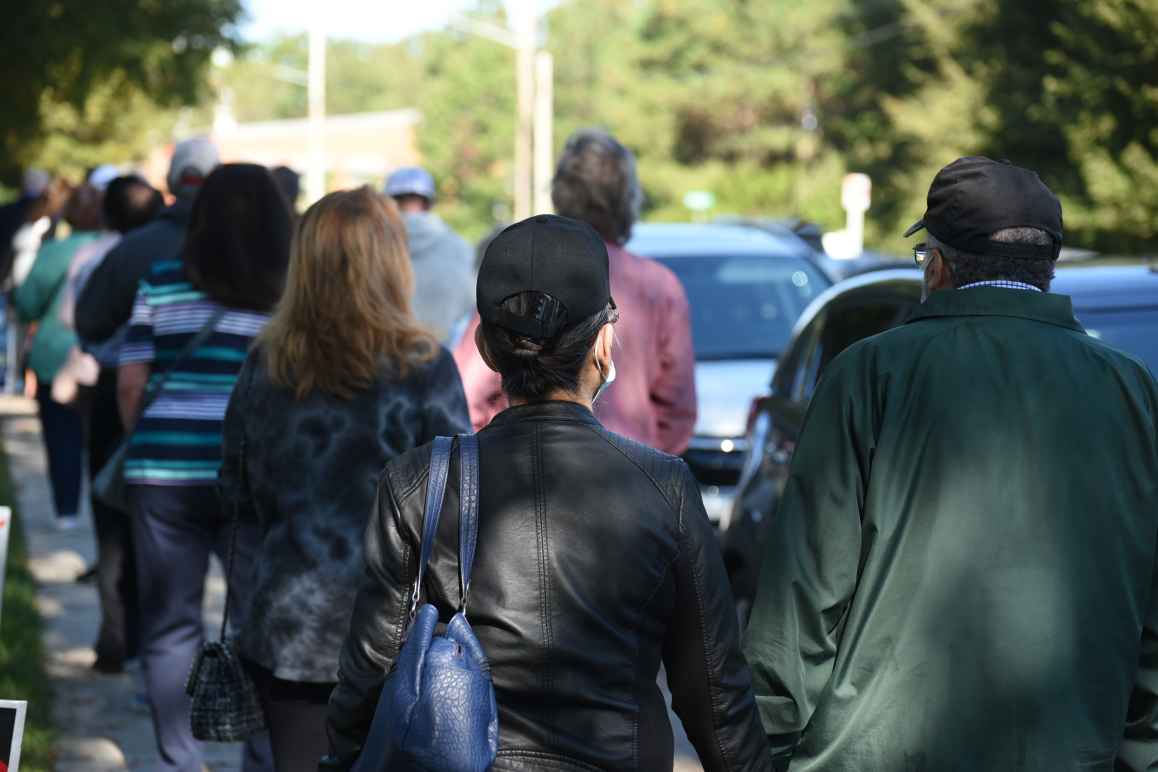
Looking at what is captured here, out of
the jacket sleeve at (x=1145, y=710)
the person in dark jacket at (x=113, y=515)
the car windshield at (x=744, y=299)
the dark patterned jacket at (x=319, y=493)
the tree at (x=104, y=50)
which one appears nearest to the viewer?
the jacket sleeve at (x=1145, y=710)

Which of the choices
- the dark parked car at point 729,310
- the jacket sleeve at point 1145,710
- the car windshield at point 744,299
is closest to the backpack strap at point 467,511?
the jacket sleeve at point 1145,710

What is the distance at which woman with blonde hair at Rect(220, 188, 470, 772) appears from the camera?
4.09m

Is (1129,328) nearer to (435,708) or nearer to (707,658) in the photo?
(707,658)

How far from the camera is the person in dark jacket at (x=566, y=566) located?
263 cm

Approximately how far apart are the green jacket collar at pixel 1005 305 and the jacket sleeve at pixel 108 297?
4.20 metres

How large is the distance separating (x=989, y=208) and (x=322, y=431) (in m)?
1.69

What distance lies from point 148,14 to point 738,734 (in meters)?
13.5

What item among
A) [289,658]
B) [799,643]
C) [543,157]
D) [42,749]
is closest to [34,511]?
[42,749]

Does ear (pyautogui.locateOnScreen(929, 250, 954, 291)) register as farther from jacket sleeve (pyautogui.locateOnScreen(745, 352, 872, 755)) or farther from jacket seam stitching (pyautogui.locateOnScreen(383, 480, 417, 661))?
jacket seam stitching (pyautogui.locateOnScreen(383, 480, 417, 661))

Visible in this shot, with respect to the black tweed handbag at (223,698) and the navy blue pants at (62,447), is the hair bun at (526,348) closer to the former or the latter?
the black tweed handbag at (223,698)

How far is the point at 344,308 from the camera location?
4.18 metres

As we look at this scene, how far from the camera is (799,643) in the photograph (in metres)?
2.97

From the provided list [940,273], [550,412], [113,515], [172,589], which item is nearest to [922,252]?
[940,273]

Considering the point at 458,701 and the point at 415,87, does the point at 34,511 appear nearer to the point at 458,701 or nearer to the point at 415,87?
the point at 458,701
